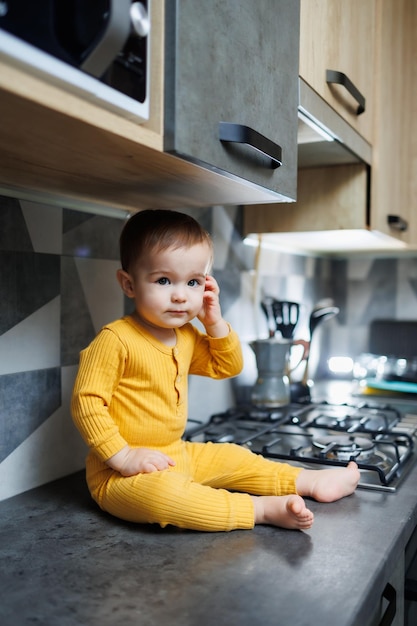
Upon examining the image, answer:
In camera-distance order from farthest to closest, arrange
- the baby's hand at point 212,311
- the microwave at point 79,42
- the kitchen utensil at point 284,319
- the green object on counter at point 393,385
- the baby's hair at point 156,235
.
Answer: the green object on counter at point 393,385 → the kitchen utensil at point 284,319 → the baby's hand at point 212,311 → the baby's hair at point 156,235 → the microwave at point 79,42

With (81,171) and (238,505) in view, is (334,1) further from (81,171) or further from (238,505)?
(238,505)

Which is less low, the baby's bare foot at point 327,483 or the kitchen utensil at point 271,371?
the kitchen utensil at point 271,371

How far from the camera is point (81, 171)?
812mm

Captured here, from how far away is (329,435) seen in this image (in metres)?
1.30

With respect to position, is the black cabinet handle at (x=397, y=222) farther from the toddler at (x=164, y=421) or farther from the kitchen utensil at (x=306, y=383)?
the toddler at (x=164, y=421)

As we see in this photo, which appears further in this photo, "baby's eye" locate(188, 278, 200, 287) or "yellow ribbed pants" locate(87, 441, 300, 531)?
"baby's eye" locate(188, 278, 200, 287)

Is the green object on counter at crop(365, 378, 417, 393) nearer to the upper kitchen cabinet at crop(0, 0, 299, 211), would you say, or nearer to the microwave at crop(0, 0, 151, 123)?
the upper kitchen cabinet at crop(0, 0, 299, 211)

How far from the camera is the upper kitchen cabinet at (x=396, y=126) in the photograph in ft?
5.04

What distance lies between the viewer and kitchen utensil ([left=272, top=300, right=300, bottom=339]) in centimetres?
167

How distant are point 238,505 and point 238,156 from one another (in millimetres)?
477

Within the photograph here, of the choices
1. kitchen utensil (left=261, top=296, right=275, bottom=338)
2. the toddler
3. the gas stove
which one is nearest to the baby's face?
the toddler

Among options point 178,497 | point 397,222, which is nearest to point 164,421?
point 178,497

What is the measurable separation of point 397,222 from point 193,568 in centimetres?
129

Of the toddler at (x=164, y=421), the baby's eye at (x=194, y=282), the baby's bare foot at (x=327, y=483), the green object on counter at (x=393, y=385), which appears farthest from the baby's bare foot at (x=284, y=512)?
the green object on counter at (x=393, y=385)
